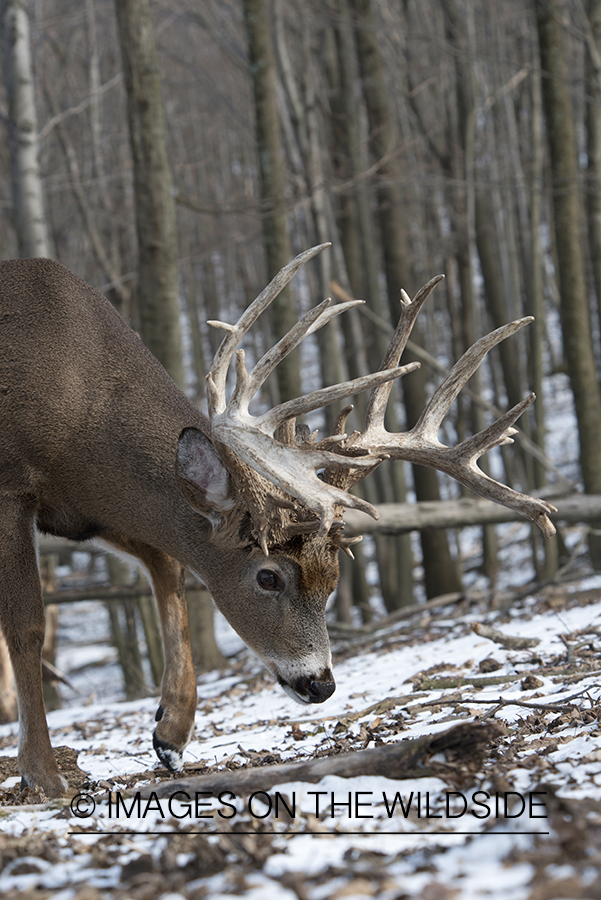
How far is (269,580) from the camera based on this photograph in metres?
4.45

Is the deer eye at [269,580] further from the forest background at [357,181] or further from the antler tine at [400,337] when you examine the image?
the forest background at [357,181]

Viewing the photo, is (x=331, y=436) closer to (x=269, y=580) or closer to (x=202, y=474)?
(x=202, y=474)

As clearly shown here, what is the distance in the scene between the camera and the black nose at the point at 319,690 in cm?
422

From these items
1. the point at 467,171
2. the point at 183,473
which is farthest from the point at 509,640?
the point at 467,171

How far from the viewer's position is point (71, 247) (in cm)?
2048

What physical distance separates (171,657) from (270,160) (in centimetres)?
683

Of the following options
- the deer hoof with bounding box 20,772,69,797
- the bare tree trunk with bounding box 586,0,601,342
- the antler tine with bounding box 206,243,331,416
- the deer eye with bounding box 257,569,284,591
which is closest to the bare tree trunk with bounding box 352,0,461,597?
the bare tree trunk with bounding box 586,0,601,342

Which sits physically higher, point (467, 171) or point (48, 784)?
point (467, 171)

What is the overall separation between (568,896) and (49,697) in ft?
31.9

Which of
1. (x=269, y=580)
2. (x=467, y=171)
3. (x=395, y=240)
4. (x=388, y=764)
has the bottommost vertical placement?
(x=388, y=764)

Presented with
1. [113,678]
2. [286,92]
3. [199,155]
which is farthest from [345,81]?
[199,155]

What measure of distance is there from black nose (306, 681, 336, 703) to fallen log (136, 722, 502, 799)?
4.12 feet

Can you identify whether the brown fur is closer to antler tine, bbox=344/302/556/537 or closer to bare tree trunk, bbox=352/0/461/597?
antler tine, bbox=344/302/556/537

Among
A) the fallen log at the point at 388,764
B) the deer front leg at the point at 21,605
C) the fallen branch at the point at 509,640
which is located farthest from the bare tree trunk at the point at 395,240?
the fallen log at the point at 388,764
